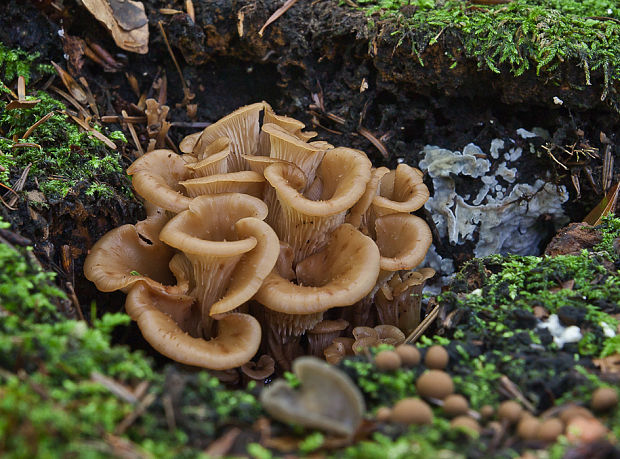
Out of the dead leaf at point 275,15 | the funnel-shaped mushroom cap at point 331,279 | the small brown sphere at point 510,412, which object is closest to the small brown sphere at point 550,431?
the small brown sphere at point 510,412

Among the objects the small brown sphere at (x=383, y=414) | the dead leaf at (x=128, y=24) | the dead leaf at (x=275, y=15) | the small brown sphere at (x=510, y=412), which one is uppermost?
the dead leaf at (x=275, y=15)

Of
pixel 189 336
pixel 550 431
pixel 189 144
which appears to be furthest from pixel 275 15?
pixel 550 431

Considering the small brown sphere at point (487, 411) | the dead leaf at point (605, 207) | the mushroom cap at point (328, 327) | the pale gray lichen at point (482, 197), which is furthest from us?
the pale gray lichen at point (482, 197)

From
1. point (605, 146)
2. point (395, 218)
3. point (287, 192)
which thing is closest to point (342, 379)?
point (287, 192)

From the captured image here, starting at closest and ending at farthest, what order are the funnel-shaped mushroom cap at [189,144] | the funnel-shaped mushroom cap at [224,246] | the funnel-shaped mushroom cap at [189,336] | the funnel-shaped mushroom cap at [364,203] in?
the funnel-shaped mushroom cap at [189,336], the funnel-shaped mushroom cap at [224,246], the funnel-shaped mushroom cap at [364,203], the funnel-shaped mushroom cap at [189,144]

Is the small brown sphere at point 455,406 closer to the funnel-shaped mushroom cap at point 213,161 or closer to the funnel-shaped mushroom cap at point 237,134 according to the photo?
the funnel-shaped mushroom cap at point 213,161

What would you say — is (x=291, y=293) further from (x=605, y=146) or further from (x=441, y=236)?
(x=605, y=146)

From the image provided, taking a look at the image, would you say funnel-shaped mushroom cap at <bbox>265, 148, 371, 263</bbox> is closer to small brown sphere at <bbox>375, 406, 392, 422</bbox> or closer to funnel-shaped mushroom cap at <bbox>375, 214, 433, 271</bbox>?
funnel-shaped mushroom cap at <bbox>375, 214, 433, 271</bbox>

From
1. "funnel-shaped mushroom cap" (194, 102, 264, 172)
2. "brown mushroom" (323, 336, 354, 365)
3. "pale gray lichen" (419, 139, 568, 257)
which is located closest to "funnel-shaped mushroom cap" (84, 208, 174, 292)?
"funnel-shaped mushroom cap" (194, 102, 264, 172)
